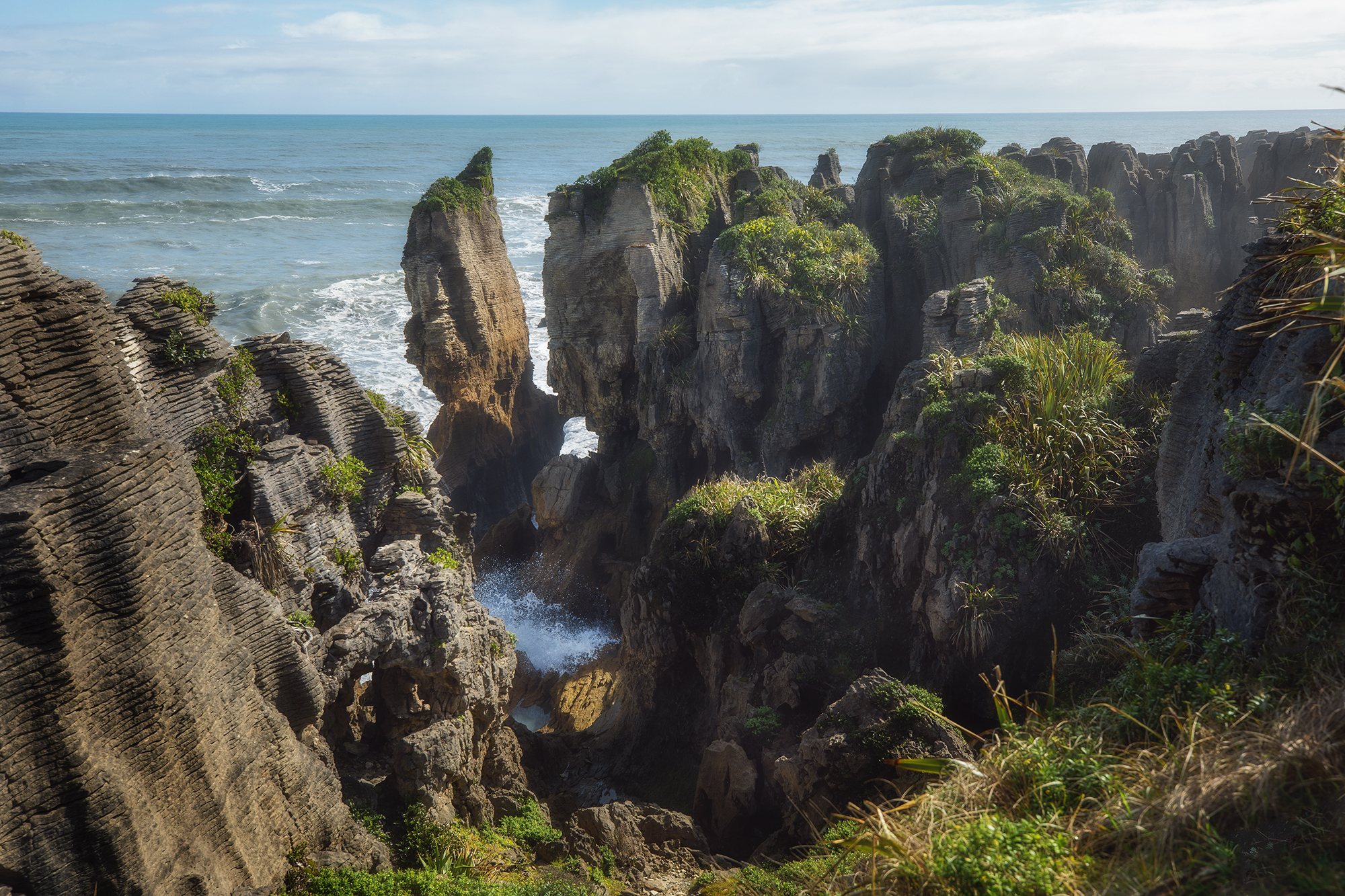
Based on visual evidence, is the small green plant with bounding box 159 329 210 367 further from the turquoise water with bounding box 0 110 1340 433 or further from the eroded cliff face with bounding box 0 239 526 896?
the turquoise water with bounding box 0 110 1340 433

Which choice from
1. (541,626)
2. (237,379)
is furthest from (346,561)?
(541,626)

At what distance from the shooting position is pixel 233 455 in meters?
9.38

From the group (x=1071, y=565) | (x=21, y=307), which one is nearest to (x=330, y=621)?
(x=21, y=307)

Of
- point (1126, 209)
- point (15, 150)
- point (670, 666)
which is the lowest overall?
point (670, 666)

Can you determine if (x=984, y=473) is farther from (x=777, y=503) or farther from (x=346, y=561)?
(x=346, y=561)

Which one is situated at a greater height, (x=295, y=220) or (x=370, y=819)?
(x=295, y=220)

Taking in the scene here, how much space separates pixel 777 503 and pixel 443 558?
577 cm

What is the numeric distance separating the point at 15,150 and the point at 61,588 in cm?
11374

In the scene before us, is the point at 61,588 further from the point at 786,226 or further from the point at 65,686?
the point at 786,226

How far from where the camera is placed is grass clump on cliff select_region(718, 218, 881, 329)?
1986cm

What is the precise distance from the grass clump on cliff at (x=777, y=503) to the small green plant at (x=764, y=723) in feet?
9.50

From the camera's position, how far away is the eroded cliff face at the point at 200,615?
228 inches

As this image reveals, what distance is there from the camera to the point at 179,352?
A: 29.3ft

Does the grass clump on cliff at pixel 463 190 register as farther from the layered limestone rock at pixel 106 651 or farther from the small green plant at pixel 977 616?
the small green plant at pixel 977 616
